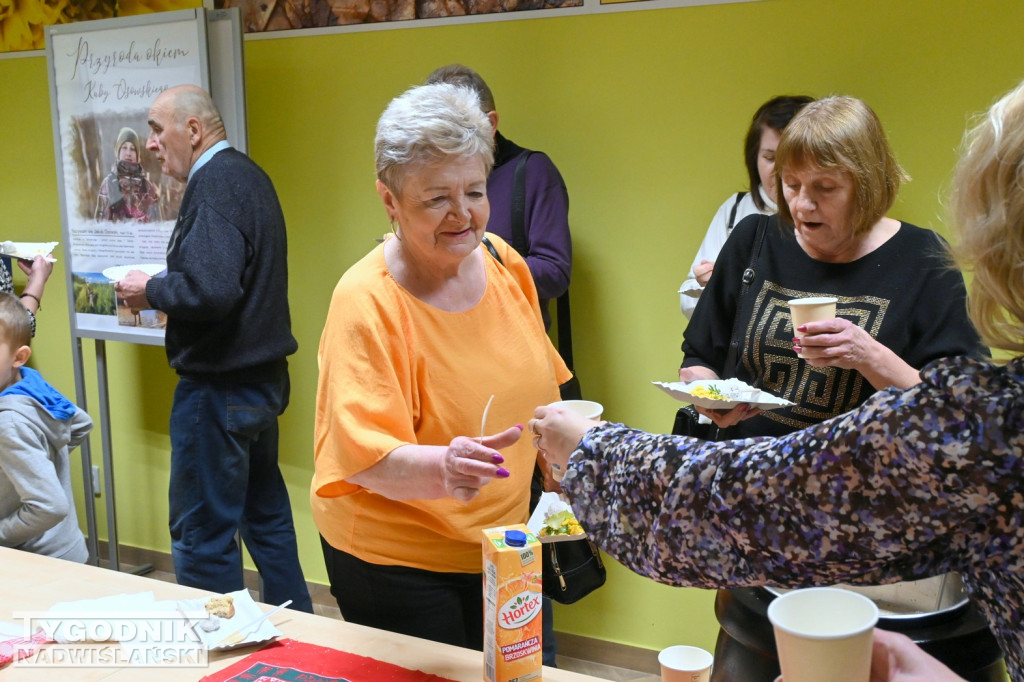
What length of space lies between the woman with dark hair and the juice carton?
1349 mm

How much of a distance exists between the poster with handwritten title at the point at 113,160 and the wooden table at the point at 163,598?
162 centimetres

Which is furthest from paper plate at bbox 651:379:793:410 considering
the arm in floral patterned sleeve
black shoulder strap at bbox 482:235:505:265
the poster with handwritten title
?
the poster with handwritten title

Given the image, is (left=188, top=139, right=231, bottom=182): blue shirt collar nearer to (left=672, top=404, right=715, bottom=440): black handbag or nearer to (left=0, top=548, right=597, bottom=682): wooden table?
(left=0, top=548, right=597, bottom=682): wooden table

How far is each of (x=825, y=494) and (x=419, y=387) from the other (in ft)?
2.94

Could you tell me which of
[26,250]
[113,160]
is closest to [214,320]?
[113,160]

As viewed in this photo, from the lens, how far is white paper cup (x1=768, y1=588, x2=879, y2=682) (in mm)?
918

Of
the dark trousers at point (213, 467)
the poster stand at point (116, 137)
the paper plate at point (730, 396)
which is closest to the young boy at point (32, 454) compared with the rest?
the dark trousers at point (213, 467)

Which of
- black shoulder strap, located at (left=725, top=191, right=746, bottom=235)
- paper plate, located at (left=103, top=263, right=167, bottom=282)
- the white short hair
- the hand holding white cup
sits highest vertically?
the white short hair

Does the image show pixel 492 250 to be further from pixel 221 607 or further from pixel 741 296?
pixel 221 607

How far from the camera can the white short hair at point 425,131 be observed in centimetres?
167

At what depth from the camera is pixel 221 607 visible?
164cm

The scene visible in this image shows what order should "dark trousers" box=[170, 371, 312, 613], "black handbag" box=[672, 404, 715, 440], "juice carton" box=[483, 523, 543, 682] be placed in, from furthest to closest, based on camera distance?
1. "dark trousers" box=[170, 371, 312, 613]
2. "black handbag" box=[672, 404, 715, 440]
3. "juice carton" box=[483, 523, 543, 682]

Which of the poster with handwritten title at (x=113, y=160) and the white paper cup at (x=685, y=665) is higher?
the poster with handwritten title at (x=113, y=160)

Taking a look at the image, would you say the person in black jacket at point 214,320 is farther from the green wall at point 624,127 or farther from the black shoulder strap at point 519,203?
the black shoulder strap at point 519,203
